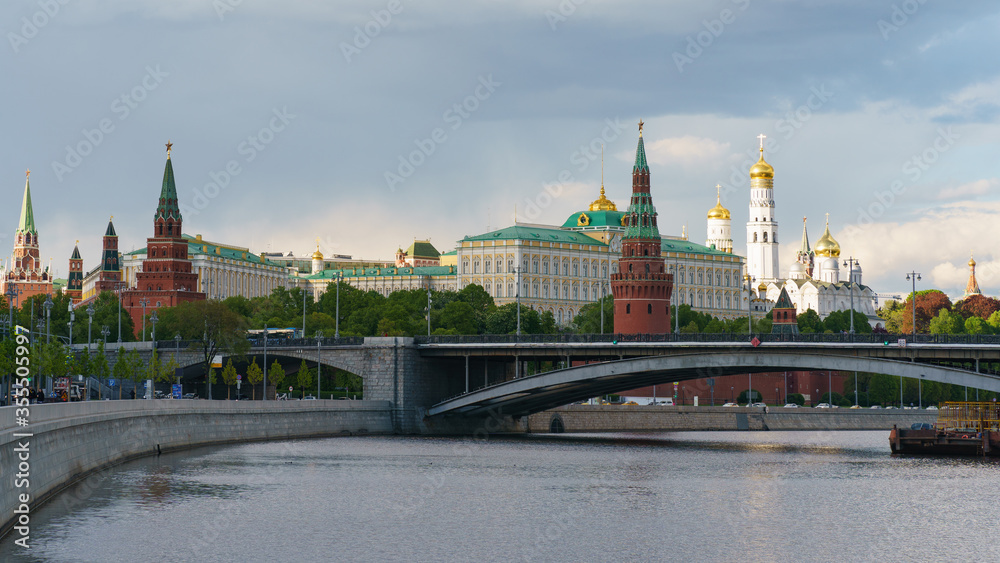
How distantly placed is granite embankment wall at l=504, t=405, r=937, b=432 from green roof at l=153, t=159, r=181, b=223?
236 ft

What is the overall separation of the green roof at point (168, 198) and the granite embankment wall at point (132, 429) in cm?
8154

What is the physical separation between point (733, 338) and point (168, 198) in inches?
4005

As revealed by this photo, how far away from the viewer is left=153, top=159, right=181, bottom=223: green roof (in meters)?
170

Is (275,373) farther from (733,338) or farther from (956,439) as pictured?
(956,439)

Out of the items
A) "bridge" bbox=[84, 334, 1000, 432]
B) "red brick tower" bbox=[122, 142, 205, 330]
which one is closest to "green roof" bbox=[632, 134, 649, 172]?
"bridge" bbox=[84, 334, 1000, 432]

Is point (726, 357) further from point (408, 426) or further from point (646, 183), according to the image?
point (646, 183)

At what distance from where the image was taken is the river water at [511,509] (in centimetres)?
4156

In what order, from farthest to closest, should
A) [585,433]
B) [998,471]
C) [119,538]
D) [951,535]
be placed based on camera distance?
[585,433], [998,471], [951,535], [119,538]

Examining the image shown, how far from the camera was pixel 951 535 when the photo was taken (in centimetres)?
A: 4606

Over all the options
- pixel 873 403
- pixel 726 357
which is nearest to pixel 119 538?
pixel 726 357

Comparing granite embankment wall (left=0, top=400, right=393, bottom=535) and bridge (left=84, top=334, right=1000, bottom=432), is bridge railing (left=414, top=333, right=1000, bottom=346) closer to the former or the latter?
bridge (left=84, top=334, right=1000, bottom=432)

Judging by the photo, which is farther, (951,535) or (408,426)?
(408,426)

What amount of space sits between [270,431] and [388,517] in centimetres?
3482

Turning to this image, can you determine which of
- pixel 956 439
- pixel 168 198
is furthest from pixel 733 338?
pixel 168 198
